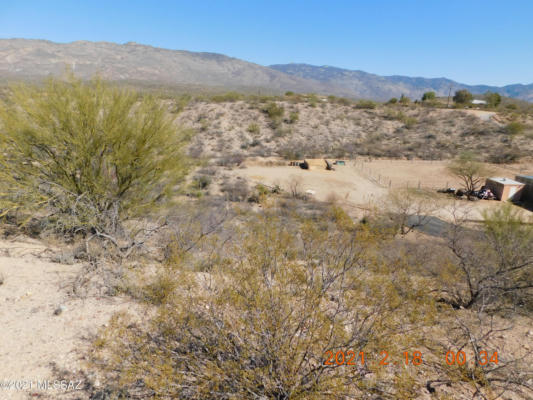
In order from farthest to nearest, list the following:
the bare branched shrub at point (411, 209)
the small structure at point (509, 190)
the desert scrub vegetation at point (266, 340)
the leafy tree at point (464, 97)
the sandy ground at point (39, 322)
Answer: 1. the leafy tree at point (464, 97)
2. the small structure at point (509, 190)
3. the bare branched shrub at point (411, 209)
4. the sandy ground at point (39, 322)
5. the desert scrub vegetation at point (266, 340)

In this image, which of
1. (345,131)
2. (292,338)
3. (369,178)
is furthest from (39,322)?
(345,131)

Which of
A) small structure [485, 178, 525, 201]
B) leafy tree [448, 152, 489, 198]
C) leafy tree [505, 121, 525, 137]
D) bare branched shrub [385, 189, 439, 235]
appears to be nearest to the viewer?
bare branched shrub [385, 189, 439, 235]

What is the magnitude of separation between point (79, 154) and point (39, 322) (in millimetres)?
4885

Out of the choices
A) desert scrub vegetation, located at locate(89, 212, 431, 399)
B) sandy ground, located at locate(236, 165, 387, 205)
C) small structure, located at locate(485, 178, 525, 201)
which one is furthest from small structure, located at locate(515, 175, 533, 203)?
desert scrub vegetation, located at locate(89, 212, 431, 399)

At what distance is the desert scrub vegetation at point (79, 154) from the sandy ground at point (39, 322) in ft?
4.44

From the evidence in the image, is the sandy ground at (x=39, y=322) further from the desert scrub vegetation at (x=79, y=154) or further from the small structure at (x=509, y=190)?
the small structure at (x=509, y=190)

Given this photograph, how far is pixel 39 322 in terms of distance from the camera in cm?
520

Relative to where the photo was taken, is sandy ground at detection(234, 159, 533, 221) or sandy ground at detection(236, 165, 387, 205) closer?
sandy ground at detection(234, 159, 533, 221)

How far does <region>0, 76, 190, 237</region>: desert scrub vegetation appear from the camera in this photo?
26.4 feet

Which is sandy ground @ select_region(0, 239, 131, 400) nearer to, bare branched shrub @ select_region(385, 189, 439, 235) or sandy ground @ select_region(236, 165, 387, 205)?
bare branched shrub @ select_region(385, 189, 439, 235)

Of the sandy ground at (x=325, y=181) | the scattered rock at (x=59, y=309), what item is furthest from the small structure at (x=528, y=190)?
the scattered rock at (x=59, y=309)

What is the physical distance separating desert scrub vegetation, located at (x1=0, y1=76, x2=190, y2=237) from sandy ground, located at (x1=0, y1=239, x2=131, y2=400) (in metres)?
1.35

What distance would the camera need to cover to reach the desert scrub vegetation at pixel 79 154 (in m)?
8.04

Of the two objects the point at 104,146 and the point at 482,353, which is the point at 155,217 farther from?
the point at 482,353
